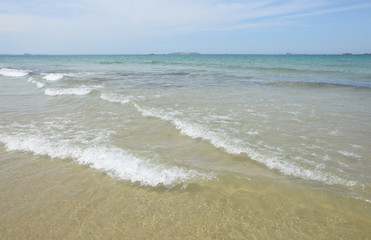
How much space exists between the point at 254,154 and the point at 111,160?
2935 millimetres

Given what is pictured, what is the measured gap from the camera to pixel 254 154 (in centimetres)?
484

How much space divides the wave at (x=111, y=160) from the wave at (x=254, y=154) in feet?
4.11

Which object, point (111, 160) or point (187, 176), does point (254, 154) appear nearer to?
point (187, 176)

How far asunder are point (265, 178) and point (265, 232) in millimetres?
1312

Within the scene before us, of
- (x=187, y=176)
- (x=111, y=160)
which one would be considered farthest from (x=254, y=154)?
(x=111, y=160)

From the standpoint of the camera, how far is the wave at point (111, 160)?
399cm

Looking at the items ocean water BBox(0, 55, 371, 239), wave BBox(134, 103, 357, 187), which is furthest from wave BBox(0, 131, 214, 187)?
wave BBox(134, 103, 357, 187)

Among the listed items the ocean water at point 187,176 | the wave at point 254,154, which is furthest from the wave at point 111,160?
the wave at point 254,154

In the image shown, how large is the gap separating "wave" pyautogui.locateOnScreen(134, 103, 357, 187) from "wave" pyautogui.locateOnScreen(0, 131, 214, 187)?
4.11 feet

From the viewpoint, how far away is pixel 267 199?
3.42 meters

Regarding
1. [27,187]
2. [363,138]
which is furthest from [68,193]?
[363,138]

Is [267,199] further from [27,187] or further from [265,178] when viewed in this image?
[27,187]

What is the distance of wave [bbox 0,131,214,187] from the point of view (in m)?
3.99

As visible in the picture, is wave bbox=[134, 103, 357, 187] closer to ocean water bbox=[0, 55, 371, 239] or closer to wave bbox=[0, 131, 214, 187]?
ocean water bbox=[0, 55, 371, 239]
